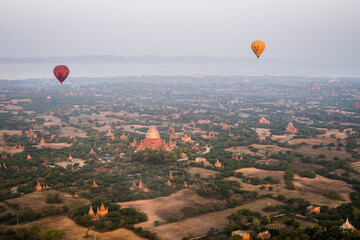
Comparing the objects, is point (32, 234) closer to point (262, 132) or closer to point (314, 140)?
point (314, 140)

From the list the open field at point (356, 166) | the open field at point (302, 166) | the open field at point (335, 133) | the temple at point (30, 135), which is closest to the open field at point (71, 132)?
the temple at point (30, 135)

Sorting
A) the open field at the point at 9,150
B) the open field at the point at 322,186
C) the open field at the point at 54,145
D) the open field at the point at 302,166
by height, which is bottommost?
the open field at the point at 322,186

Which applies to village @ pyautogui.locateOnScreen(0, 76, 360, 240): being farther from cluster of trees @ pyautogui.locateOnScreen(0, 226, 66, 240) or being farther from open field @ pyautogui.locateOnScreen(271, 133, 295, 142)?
cluster of trees @ pyautogui.locateOnScreen(0, 226, 66, 240)

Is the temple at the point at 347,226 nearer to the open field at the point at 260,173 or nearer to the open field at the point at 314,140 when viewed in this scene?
the open field at the point at 260,173

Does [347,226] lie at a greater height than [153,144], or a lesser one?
lesser

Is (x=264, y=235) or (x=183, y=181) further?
(x=183, y=181)

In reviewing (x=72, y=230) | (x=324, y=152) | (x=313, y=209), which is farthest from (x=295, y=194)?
(x=72, y=230)
